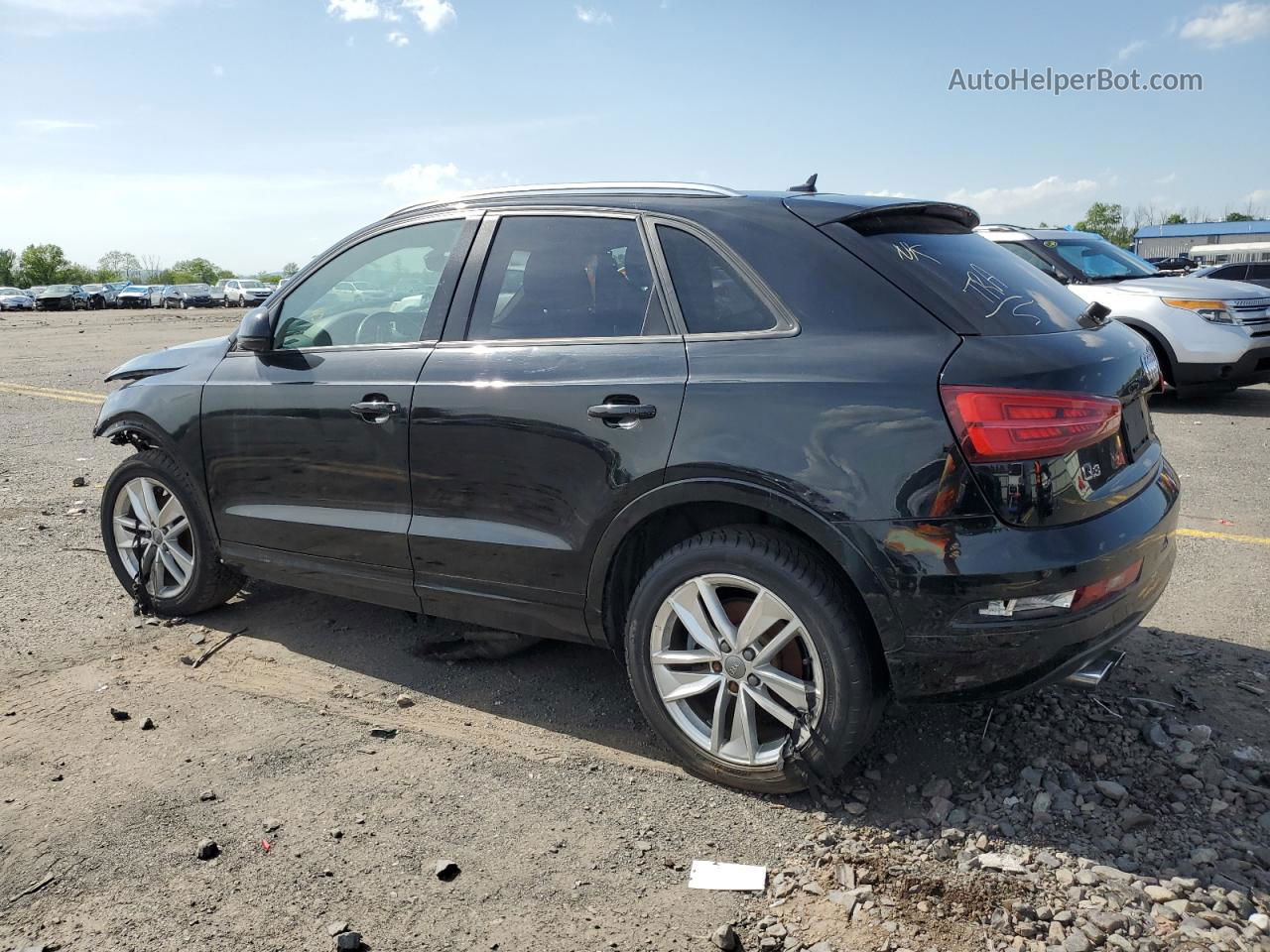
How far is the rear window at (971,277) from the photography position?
3.04 metres

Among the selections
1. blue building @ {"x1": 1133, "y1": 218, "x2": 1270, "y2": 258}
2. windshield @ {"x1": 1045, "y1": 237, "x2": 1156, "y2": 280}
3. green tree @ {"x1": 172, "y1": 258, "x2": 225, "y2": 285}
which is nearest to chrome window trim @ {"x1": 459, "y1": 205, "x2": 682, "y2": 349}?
windshield @ {"x1": 1045, "y1": 237, "x2": 1156, "y2": 280}

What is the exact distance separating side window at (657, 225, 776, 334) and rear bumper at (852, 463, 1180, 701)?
2.56 feet

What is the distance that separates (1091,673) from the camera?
3.05 meters

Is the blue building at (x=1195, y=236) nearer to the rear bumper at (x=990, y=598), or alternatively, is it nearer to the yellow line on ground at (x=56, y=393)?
the yellow line on ground at (x=56, y=393)

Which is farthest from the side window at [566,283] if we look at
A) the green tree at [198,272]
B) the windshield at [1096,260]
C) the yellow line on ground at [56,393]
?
the green tree at [198,272]

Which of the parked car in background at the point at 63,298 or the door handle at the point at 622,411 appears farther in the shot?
the parked car in background at the point at 63,298

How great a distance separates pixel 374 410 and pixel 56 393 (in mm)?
12577

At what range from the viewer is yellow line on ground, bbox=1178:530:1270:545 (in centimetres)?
577

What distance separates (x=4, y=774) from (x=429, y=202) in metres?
2.58

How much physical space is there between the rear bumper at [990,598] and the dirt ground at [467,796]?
1.58 feet

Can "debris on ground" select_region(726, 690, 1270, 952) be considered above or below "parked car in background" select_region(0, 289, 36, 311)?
below

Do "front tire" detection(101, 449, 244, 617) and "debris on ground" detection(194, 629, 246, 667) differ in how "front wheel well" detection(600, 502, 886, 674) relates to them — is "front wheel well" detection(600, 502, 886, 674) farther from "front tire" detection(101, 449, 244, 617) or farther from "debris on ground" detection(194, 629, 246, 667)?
"front tire" detection(101, 449, 244, 617)

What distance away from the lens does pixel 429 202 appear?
4137mm

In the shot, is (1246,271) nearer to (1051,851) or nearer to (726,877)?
(1051,851)
